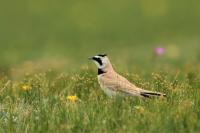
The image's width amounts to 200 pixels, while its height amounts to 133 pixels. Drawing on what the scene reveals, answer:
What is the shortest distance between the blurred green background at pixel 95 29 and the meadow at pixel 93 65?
3 centimetres

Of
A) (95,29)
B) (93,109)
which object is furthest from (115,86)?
(95,29)

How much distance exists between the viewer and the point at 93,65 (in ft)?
→ 43.6

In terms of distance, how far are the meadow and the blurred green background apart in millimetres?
25

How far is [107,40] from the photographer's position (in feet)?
72.5

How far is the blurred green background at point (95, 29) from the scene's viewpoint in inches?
773

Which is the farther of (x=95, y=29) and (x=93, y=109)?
(x=95, y=29)

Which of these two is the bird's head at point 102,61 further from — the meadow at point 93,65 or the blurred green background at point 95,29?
the blurred green background at point 95,29

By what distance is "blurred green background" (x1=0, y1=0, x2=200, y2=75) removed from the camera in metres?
19.6

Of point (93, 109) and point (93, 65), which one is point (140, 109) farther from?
point (93, 65)

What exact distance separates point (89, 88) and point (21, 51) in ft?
35.5

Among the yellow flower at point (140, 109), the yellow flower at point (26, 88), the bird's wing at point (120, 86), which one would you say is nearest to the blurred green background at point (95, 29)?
the yellow flower at point (26, 88)

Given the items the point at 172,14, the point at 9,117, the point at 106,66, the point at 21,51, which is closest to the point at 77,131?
the point at 9,117

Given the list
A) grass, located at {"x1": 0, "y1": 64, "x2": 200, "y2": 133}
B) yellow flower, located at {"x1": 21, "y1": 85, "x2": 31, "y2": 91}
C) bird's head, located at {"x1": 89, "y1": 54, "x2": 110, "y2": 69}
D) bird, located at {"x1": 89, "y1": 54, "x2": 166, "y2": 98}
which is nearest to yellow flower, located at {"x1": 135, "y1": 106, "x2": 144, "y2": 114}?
grass, located at {"x1": 0, "y1": 64, "x2": 200, "y2": 133}

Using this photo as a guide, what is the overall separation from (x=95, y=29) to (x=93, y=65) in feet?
34.9
